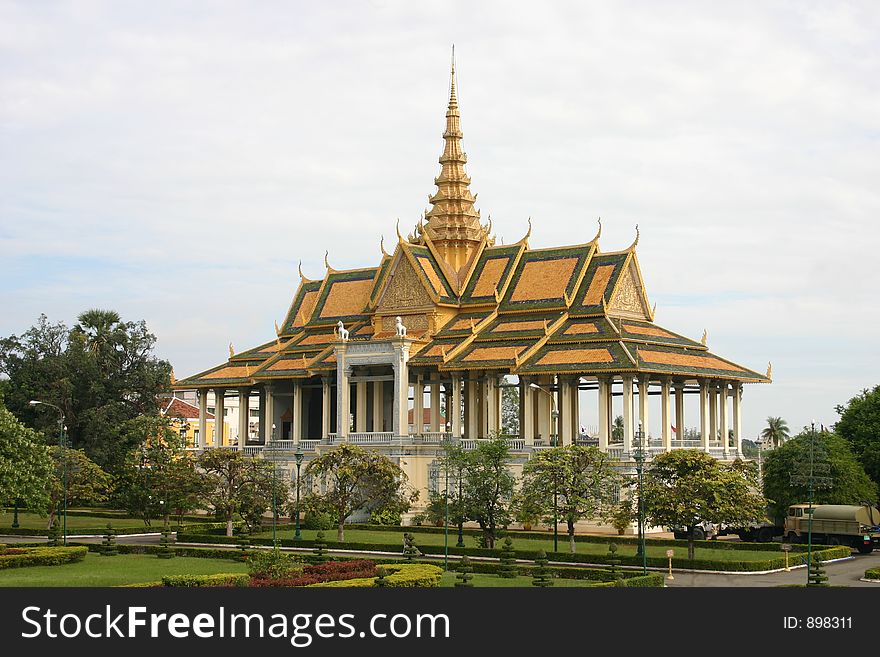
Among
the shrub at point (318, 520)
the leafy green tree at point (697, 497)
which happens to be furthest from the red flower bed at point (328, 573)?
the shrub at point (318, 520)

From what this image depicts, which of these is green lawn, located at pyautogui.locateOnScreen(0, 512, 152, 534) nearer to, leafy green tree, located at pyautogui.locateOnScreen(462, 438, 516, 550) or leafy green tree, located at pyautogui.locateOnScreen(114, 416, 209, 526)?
leafy green tree, located at pyautogui.locateOnScreen(114, 416, 209, 526)

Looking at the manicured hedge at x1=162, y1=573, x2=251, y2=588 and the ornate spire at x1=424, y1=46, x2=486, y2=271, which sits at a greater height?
the ornate spire at x1=424, y1=46, x2=486, y2=271

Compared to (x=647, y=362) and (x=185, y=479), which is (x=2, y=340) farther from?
(x=647, y=362)

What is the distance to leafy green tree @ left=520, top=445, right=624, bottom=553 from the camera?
4678cm

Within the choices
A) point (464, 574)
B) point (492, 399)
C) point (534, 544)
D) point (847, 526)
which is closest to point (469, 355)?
point (492, 399)

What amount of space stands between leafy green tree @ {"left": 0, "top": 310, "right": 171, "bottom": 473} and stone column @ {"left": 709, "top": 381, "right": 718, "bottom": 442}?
34.0 m

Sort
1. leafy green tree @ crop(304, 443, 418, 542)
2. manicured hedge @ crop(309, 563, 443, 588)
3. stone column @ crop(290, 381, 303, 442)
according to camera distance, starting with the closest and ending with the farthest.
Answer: manicured hedge @ crop(309, 563, 443, 588)
leafy green tree @ crop(304, 443, 418, 542)
stone column @ crop(290, 381, 303, 442)

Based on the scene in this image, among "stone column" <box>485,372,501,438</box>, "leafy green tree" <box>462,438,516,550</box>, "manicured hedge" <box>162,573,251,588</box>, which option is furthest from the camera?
"stone column" <box>485,372,501,438</box>

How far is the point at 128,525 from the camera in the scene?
6200 centimetres

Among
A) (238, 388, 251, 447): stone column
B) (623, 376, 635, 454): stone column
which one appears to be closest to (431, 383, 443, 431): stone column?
(623, 376, 635, 454): stone column

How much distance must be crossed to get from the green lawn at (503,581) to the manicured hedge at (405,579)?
419 millimetres

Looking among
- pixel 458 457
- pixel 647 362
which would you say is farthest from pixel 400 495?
pixel 647 362

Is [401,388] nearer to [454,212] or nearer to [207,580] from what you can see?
[454,212]
